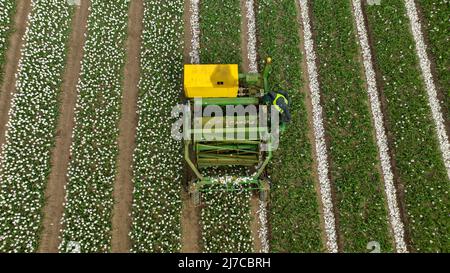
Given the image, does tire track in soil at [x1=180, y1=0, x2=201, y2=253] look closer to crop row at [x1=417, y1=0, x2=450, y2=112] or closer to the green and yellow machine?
the green and yellow machine

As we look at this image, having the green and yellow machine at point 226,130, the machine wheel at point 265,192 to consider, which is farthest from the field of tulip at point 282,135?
the green and yellow machine at point 226,130

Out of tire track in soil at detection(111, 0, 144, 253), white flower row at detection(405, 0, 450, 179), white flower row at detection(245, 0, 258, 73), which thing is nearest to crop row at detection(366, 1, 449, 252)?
white flower row at detection(405, 0, 450, 179)

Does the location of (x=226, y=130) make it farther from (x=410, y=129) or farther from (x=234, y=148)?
(x=410, y=129)

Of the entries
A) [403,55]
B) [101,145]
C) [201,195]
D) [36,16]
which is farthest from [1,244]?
[403,55]

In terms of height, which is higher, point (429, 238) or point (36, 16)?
point (36, 16)

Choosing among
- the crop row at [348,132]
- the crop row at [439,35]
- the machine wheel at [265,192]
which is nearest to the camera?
the machine wheel at [265,192]

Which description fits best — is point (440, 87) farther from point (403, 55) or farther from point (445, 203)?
point (445, 203)

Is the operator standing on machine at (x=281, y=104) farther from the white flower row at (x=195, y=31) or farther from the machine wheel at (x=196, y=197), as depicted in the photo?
the white flower row at (x=195, y=31)
